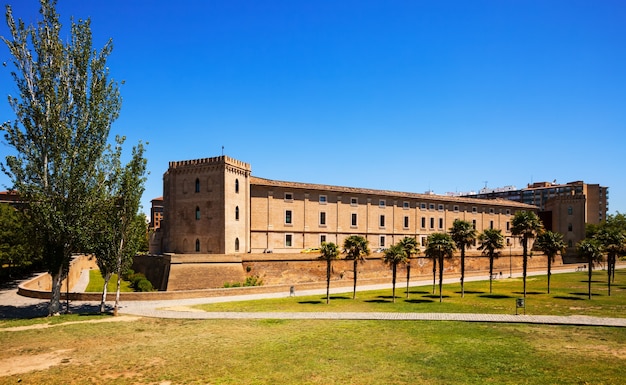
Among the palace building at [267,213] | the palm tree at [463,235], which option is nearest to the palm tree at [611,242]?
the palm tree at [463,235]

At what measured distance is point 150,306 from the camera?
32562 mm

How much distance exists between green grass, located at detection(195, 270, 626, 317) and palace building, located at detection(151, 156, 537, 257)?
44.4ft

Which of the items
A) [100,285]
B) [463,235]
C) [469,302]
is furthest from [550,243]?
[100,285]

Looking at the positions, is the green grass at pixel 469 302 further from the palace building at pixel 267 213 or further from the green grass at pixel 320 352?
the palace building at pixel 267 213

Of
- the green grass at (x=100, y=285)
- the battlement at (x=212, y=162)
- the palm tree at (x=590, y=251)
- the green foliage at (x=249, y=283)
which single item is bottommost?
the green grass at (x=100, y=285)

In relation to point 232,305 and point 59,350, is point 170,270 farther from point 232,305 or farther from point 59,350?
point 59,350

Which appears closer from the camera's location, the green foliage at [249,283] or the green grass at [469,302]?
the green grass at [469,302]

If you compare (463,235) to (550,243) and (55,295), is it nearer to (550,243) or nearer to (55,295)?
(550,243)

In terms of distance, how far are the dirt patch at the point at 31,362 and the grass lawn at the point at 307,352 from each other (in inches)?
1.6

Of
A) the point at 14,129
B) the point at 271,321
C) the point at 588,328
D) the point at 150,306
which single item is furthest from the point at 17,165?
the point at 588,328

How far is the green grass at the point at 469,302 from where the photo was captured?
104 feet

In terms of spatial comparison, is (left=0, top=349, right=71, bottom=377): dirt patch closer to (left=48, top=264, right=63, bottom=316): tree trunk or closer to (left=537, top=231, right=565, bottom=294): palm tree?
(left=48, top=264, right=63, bottom=316): tree trunk

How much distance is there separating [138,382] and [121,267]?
1677 centimetres

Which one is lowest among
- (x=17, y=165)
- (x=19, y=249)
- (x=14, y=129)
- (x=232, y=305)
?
(x=232, y=305)
